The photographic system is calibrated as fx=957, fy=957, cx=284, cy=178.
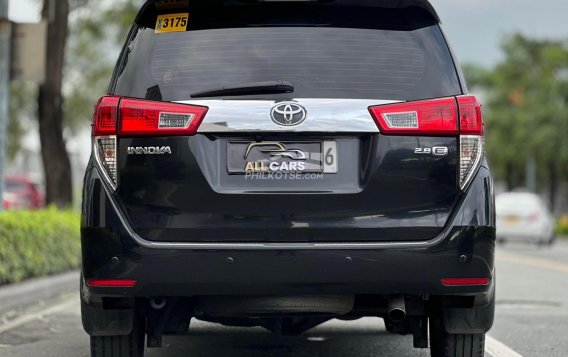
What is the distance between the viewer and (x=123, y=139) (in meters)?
4.04

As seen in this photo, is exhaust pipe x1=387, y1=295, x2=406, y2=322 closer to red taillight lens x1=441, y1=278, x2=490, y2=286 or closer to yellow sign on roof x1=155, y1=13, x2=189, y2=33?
red taillight lens x1=441, y1=278, x2=490, y2=286

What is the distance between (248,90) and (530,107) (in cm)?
4337

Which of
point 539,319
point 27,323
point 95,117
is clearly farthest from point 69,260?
point 95,117

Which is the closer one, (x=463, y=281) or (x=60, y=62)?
(x=463, y=281)

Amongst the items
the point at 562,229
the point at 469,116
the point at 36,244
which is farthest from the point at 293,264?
the point at 562,229

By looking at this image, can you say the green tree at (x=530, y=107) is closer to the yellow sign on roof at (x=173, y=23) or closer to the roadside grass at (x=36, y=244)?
the roadside grass at (x=36, y=244)

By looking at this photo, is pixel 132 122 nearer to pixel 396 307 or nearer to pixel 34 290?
pixel 396 307

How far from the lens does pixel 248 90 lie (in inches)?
159

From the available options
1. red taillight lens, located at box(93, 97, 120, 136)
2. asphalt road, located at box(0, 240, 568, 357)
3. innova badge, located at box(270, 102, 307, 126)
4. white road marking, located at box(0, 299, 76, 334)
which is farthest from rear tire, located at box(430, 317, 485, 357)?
white road marking, located at box(0, 299, 76, 334)

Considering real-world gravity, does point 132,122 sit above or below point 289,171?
above

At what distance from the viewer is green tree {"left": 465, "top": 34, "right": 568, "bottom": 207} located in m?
43.3

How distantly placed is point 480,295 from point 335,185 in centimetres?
81

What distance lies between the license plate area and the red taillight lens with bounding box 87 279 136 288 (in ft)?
2.04

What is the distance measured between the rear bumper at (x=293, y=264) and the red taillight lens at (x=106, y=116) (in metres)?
0.28
